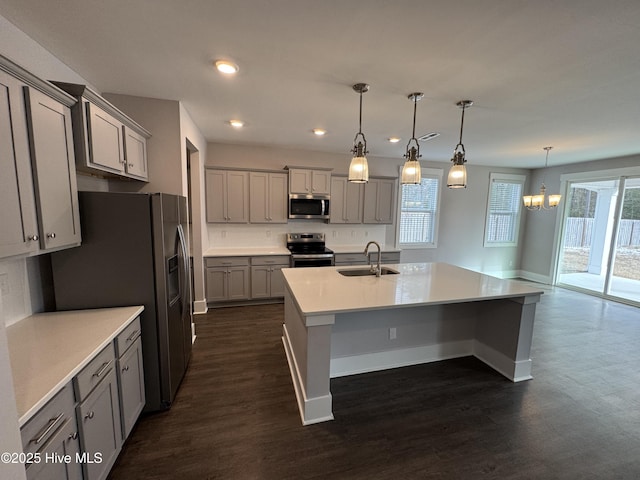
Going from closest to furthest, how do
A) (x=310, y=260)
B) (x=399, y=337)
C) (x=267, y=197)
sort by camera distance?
(x=399, y=337) → (x=310, y=260) → (x=267, y=197)

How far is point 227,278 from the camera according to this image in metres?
4.21

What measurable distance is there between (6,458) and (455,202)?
6.72m

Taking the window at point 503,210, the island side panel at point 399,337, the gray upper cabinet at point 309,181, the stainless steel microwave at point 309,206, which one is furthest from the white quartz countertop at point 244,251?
the window at point 503,210

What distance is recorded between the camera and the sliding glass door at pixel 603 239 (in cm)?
487

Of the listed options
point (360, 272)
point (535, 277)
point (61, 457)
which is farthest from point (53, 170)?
point (535, 277)

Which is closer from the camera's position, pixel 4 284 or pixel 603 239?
pixel 4 284

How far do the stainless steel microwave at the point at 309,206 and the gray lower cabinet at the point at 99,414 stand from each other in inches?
134

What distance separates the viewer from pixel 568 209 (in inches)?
228

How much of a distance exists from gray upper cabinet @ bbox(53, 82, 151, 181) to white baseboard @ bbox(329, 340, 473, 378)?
2518 millimetres

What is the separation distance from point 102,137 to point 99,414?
1819 millimetres

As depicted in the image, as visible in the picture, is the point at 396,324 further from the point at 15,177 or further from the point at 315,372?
the point at 15,177

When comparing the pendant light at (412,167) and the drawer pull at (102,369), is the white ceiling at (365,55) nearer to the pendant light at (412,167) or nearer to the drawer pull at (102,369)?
the pendant light at (412,167)

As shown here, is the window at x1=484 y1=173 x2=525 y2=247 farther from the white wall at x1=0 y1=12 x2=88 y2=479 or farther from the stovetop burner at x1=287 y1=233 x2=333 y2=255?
the white wall at x1=0 y1=12 x2=88 y2=479

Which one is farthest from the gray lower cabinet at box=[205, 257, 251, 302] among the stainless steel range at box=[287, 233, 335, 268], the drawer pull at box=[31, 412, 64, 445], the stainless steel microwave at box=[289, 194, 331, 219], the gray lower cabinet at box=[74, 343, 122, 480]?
the drawer pull at box=[31, 412, 64, 445]
